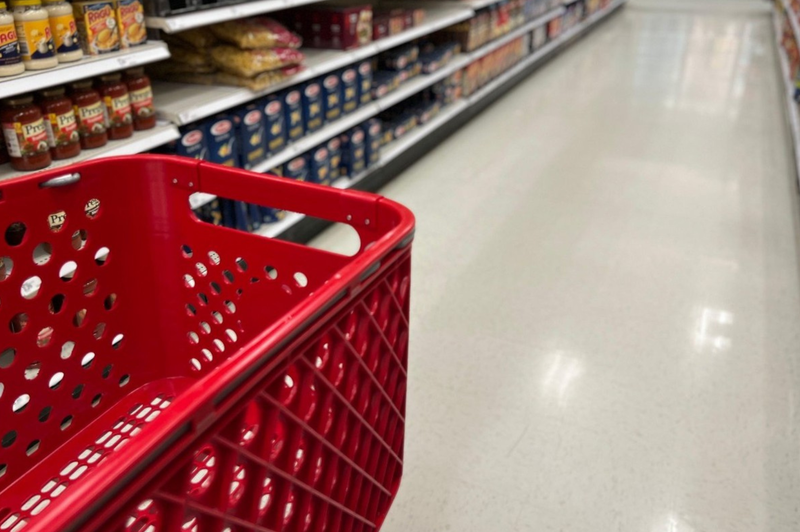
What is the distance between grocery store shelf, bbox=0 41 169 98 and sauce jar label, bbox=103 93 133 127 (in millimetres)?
118

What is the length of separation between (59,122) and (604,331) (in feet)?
6.39

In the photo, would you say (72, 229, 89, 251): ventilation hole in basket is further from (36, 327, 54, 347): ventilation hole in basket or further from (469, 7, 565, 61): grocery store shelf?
(469, 7, 565, 61): grocery store shelf

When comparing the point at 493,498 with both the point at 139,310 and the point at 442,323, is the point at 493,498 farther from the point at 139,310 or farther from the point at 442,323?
the point at 139,310

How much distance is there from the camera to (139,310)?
140 cm

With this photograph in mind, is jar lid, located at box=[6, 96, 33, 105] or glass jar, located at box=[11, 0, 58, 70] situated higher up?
glass jar, located at box=[11, 0, 58, 70]

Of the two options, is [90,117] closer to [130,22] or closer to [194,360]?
[130,22]

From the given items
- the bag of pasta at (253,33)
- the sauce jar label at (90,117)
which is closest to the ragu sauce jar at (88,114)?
the sauce jar label at (90,117)

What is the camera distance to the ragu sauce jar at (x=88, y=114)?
177 cm

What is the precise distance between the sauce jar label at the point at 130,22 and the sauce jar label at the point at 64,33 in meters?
0.21

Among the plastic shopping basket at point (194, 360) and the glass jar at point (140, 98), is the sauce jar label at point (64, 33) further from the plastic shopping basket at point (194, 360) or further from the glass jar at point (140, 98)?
the plastic shopping basket at point (194, 360)

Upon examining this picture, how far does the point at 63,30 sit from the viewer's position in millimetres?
1648

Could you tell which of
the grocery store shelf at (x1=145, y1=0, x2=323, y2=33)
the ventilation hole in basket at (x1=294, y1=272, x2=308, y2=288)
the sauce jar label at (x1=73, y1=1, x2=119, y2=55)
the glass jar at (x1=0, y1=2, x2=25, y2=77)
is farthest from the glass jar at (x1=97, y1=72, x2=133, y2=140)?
the ventilation hole in basket at (x1=294, y1=272, x2=308, y2=288)

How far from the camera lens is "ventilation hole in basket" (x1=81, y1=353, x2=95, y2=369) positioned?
132cm

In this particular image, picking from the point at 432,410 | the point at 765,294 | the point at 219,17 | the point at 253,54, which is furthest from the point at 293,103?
the point at 765,294
